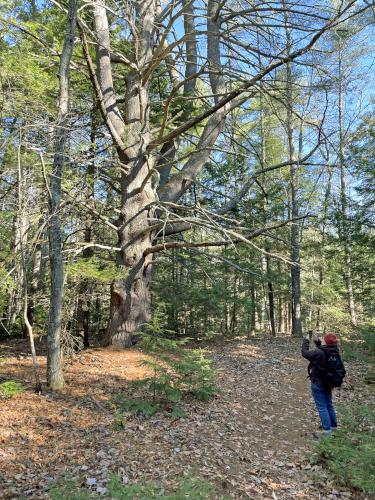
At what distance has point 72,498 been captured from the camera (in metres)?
3.43

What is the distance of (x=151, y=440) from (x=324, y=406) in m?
2.87

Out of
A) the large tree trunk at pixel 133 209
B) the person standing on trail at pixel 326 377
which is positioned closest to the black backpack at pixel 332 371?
the person standing on trail at pixel 326 377

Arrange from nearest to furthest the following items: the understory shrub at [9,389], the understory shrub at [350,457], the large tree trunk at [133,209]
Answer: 1. the understory shrub at [350,457]
2. the understory shrub at [9,389]
3. the large tree trunk at [133,209]

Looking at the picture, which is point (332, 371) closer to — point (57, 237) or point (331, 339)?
point (331, 339)

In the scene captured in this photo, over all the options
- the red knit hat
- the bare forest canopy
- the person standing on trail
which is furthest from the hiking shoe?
the bare forest canopy

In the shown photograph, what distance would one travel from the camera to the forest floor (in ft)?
13.8

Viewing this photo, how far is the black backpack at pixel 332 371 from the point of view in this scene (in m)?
5.84

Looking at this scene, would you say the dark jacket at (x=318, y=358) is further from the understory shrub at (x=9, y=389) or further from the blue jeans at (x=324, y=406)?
the understory shrub at (x=9, y=389)

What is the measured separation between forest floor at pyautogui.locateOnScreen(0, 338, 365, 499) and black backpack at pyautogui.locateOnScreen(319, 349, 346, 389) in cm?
99

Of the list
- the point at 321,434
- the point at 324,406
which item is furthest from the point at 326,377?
the point at 321,434

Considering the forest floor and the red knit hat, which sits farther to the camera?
the red knit hat

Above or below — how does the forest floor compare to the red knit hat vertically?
below

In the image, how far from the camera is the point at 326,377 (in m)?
5.88

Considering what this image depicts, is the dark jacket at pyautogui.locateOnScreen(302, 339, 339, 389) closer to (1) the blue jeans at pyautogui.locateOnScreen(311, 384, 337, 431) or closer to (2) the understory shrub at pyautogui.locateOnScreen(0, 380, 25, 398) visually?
(1) the blue jeans at pyautogui.locateOnScreen(311, 384, 337, 431)
